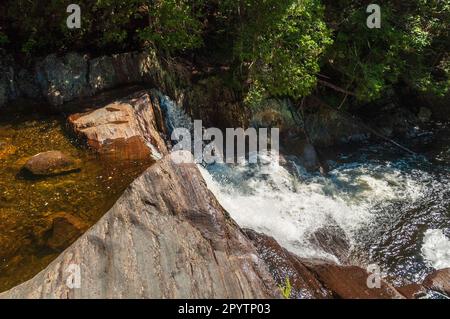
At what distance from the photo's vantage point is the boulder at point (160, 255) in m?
4.26

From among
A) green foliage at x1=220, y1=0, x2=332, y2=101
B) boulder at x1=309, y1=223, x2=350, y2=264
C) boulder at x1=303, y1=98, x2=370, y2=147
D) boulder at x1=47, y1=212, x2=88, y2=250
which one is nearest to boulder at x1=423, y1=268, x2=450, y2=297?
boulder at x1=309, y1=223, x2=350, y2=264

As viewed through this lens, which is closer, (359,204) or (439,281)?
(439,281)

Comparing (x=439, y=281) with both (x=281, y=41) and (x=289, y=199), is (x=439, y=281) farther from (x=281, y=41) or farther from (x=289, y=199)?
(x=281, y=41)

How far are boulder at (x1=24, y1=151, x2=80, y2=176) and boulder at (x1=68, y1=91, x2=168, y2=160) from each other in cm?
51

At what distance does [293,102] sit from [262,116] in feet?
3.97

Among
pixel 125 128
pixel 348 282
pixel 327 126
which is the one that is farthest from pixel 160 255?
pixel 327 126

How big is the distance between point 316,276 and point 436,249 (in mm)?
3125

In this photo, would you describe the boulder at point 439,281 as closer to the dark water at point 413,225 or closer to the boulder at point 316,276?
the dark water at point 413,225

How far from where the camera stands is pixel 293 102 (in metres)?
11.1

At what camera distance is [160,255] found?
15.2 ft

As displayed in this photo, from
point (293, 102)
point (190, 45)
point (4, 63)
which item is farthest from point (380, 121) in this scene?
point (4, 63)

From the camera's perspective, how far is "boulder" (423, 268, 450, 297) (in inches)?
266

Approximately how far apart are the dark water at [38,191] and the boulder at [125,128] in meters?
0.26

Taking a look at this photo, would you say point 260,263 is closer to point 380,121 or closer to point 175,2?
point 175,2
